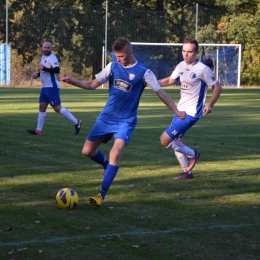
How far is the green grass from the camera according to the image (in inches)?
204

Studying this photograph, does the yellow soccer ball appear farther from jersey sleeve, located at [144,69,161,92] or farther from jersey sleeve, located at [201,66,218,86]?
jersey sleeve, located at [201,66,218,86]

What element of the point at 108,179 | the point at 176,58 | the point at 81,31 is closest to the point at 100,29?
the point at 81,31

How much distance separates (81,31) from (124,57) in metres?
33.9

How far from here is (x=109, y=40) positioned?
40.1m

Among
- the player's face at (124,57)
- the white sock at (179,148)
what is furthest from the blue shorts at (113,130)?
the white sock at (179,148)

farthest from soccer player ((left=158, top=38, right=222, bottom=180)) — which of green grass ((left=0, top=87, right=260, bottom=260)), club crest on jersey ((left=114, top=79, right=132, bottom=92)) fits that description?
club crest on jersey ((left=114, top=79, right=132, bottom=92))

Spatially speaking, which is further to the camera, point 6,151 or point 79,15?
point 79,15

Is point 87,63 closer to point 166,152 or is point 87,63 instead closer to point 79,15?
point 79,15

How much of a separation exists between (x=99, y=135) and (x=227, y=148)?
4830mm

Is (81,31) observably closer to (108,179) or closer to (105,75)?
(105,75)

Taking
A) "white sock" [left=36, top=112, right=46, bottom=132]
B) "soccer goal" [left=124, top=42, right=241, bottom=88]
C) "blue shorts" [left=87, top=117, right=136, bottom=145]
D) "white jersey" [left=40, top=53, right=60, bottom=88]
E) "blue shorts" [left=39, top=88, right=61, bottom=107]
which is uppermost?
"blue shorts" [left=87, top=117, right=136, bottom=145]

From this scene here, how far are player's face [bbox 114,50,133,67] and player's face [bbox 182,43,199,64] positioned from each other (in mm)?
1505

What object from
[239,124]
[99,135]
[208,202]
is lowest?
[239,124]

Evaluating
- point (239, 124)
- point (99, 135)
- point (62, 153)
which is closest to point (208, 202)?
point (99, 135)
